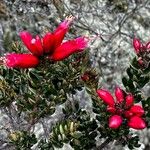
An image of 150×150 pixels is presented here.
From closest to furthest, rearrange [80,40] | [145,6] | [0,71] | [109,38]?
[80,40] < [0,71] < [109,38] < [145,6]

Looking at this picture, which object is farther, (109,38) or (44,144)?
(109,38)

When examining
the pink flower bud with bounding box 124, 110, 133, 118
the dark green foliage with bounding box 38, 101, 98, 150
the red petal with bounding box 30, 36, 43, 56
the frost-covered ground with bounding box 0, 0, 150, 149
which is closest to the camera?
the red petal with bounding box 30, 36, 43, 56

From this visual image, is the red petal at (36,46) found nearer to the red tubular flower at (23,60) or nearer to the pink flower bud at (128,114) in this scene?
the red tubular flower at (23,60)

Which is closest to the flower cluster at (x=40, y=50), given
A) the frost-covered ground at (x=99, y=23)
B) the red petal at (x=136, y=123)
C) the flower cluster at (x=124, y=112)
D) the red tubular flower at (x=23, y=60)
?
the red tubular flower at (x=23, y=60)

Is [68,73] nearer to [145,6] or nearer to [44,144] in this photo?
[44,144]

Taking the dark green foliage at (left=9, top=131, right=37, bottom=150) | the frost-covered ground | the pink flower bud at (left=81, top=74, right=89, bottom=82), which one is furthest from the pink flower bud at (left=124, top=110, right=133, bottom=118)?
the frost-covered ground

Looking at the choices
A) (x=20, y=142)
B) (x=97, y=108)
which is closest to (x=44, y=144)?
(x=20, y=142)

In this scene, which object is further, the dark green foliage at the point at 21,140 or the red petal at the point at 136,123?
the dark green foliage at the point at 21,140

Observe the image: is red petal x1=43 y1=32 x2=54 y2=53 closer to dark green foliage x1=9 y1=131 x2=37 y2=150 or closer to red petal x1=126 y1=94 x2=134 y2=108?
red petal x1=126 y1=94 x2=134 y2=108
